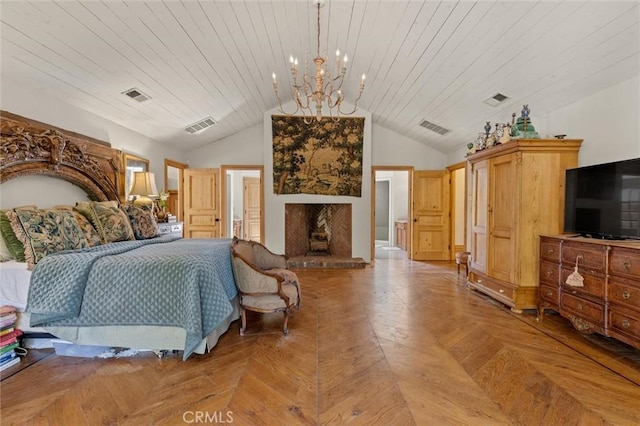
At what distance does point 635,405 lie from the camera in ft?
5.84

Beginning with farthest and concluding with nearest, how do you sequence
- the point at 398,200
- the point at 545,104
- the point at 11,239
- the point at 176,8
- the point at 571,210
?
the point at 398,200
the point at 545,104
the point at 571,210
the point at 176,8
the point at 11,239

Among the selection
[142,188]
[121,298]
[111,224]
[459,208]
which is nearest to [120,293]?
[121,298]

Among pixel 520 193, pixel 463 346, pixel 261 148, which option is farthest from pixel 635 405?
pixel 261 148

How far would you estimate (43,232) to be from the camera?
245 centimetres

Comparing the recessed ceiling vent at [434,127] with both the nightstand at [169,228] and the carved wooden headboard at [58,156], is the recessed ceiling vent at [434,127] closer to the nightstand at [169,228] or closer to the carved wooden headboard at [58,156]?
the nightstand at [169,228]

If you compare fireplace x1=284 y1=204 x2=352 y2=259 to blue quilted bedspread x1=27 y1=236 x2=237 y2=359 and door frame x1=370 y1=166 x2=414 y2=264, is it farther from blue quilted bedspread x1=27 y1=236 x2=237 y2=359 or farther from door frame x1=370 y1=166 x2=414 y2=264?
blue quilted bedspread x1=27 y1=236 x2=237 y2=359

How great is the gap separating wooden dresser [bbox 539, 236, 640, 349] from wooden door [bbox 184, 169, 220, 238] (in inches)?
226

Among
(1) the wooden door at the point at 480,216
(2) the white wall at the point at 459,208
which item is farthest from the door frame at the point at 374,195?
(1) the wooden door at the point at 480,216

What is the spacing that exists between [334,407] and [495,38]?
3.43 m

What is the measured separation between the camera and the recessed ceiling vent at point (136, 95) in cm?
368

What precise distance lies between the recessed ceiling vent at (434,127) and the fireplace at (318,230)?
213 cm

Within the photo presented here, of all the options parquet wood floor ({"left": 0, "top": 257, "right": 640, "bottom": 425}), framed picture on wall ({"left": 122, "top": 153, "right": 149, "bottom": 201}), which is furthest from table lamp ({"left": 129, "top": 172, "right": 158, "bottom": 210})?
Result: parquet wood floor ({"left": 0, "top": 257, "right": 640, "bottom": 425})

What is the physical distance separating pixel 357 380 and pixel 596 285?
87.5 inches

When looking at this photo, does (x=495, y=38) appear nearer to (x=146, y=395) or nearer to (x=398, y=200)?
(x=146, y=395)
